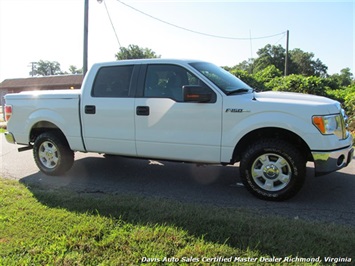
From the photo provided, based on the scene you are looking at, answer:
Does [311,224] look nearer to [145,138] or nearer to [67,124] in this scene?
[145,138]

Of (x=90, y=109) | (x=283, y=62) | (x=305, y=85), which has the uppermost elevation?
(x=283, y=62)

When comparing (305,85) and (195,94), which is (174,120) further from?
(305,85)

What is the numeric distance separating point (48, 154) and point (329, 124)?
4554 millimetres

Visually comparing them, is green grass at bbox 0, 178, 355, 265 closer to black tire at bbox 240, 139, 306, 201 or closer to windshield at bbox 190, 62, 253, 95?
black tire at bbox 240, 139, 306, 201

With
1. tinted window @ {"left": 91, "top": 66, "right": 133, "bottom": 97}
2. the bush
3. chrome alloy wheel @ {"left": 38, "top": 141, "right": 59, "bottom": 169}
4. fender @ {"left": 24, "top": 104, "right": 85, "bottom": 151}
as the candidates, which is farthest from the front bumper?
the bush

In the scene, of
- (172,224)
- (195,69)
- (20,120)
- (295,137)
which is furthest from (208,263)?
(20,120)

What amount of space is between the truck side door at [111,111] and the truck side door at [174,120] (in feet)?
0.59

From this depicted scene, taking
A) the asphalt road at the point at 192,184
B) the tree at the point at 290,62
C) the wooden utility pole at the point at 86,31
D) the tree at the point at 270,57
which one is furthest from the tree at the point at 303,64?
the asphalt road at the point at 192,184

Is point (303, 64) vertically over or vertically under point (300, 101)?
over

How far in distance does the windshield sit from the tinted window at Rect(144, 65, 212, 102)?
198 millimetres

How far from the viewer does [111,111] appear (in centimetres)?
501

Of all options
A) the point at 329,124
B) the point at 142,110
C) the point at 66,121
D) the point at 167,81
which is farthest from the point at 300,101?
the point at 66,121

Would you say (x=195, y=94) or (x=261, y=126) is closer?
(x=261, y=126)

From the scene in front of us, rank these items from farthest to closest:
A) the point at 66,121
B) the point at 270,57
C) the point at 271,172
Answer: the point at 270,57, the point at 66,121, the point at 271,172
